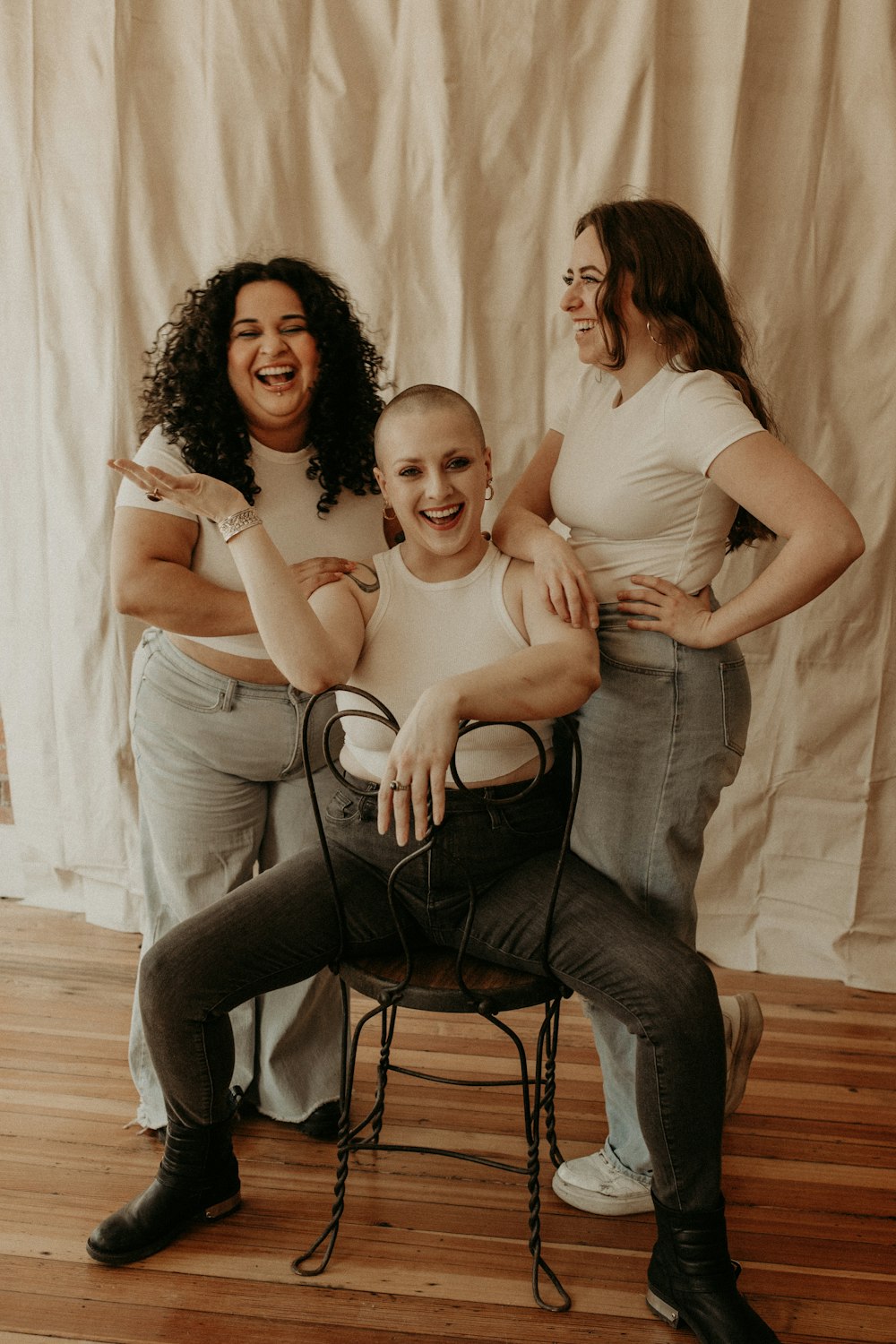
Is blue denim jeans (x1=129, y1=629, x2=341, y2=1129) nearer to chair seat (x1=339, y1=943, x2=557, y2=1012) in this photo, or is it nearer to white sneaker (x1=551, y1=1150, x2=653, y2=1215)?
chair seat (x1=339, y1=943, x2=557, y2=1012)

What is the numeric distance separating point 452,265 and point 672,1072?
6.46 feet

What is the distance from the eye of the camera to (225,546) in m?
1.97

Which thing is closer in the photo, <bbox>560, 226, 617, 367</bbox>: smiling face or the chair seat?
the chair seat

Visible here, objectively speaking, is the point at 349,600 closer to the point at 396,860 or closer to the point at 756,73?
the point at 396,860

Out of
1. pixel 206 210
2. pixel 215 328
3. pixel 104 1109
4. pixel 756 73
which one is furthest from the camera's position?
pixel 206 210

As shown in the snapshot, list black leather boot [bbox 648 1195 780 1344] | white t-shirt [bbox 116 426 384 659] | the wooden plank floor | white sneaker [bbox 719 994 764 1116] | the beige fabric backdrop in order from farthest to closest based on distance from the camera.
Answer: the beige fabric backdrop
white sneaker [bbox 719 994 764 1116]
white t-shirt [bbox 116 426 384 659]
the wooden plank floor
black leather boot [bbox 648 1195 780 1344]

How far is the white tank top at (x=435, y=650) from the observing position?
1.78m

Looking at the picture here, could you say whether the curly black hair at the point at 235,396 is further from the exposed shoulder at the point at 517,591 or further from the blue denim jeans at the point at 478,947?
the blue denim jeans at the point at 478,947

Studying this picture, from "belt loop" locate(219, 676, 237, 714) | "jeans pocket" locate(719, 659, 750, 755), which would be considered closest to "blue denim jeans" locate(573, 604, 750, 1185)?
"jeans pocket" locate(719, 659, 750, 755)

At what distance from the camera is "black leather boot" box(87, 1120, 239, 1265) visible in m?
1.85

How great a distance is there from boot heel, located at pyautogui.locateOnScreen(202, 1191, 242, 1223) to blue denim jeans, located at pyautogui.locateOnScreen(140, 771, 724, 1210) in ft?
0.69

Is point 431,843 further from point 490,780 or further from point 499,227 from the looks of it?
point 499,227

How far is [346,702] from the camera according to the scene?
6.14ft

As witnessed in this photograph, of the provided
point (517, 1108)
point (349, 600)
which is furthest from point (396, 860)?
point (517, 1108)
